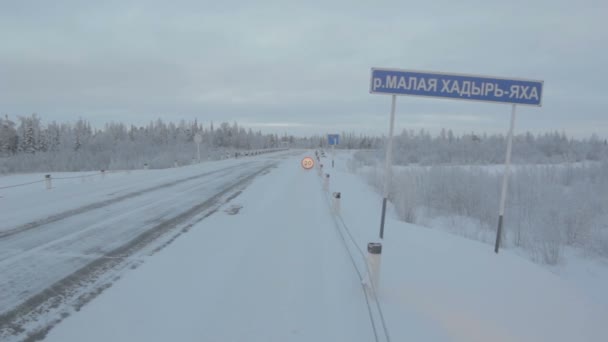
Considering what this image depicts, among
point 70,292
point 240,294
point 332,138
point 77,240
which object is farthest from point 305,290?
point 332,138

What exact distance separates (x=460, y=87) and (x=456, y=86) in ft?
0.22

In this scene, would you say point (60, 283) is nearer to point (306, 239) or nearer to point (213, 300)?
point (213, 300)

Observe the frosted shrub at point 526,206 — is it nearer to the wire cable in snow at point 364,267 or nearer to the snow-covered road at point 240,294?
the wire cable in snow at point 364,267

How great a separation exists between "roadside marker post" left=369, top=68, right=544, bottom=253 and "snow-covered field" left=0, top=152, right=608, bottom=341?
5.23 feet

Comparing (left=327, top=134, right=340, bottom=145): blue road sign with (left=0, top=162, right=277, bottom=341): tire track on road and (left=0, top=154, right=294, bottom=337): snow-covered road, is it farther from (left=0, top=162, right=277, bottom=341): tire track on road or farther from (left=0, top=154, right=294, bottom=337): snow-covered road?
(left=0, top=162, right=277, bottom=341): tire track on road

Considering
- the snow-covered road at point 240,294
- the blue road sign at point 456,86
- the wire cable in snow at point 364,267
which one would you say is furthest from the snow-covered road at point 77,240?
the blue road sign at point 456,86

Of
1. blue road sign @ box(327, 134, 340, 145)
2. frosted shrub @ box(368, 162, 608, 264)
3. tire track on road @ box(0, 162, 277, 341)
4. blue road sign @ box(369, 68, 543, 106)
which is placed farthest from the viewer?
blue road sign @ box(327, 134, 340, 145)

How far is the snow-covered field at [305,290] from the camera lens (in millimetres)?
3363

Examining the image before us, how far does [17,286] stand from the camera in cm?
415

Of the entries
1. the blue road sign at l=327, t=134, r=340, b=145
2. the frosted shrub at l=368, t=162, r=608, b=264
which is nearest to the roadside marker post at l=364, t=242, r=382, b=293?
the frosted shrub at l=368, t=162, r=608, b=264

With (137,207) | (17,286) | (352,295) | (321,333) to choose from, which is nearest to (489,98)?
(352,295)

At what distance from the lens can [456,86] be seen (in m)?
5.51

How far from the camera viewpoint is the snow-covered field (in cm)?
336

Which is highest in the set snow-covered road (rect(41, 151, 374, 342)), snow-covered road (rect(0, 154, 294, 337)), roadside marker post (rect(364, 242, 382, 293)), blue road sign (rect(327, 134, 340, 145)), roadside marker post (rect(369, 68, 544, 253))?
roadside marker post (rect(369, 68, 544, 253))
